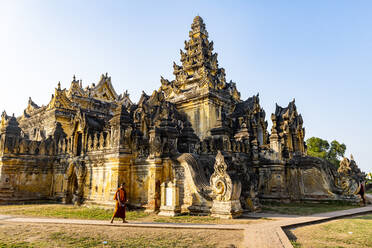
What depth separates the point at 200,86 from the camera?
94.4 ft

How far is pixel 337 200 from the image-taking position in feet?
60.2

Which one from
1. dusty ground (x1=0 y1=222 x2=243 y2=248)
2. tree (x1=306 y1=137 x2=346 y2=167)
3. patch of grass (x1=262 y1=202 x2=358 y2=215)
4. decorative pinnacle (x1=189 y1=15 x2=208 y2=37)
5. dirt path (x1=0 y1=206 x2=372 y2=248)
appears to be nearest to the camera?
dirt path (x1=0 y1=206 x2=372 y2=248)

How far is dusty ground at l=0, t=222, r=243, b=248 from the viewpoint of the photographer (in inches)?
283

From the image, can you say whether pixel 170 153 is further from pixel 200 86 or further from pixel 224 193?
pixel 200 86

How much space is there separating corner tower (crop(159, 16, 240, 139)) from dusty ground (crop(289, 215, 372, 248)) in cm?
1506

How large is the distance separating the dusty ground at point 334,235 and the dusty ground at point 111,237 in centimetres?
176

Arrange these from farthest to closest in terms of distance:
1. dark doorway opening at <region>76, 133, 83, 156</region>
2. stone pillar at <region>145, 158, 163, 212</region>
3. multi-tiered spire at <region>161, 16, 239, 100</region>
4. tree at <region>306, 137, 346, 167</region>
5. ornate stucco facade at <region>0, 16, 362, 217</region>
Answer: tree at <region>306, 137, 346, 167</region> → multi-tiered spire at <region>161, 16, 239, 100</region> → dark doorway opening at <region>76, 133, 83, 156</region> → stone pillar at <region>145, 158, 163, 212</region> → ornate stucco facade at <region>0, 16, 362, 217</region>

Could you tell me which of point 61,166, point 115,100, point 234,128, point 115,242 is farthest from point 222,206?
point 115,100

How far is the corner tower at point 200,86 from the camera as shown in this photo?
27.7 m

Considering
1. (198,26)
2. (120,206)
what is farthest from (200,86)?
(120,206)

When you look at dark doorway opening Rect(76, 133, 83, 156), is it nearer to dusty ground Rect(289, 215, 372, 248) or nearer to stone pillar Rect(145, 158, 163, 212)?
stone pillar Rect(145, 158, 163, 212)

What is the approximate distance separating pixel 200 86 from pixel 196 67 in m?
5.51

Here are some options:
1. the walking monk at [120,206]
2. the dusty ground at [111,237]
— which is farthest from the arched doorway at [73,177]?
the walking monk at [120,206]

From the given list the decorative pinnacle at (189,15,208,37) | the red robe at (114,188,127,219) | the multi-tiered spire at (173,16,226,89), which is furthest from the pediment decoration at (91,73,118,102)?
the red robe at (114,188,127,219)
